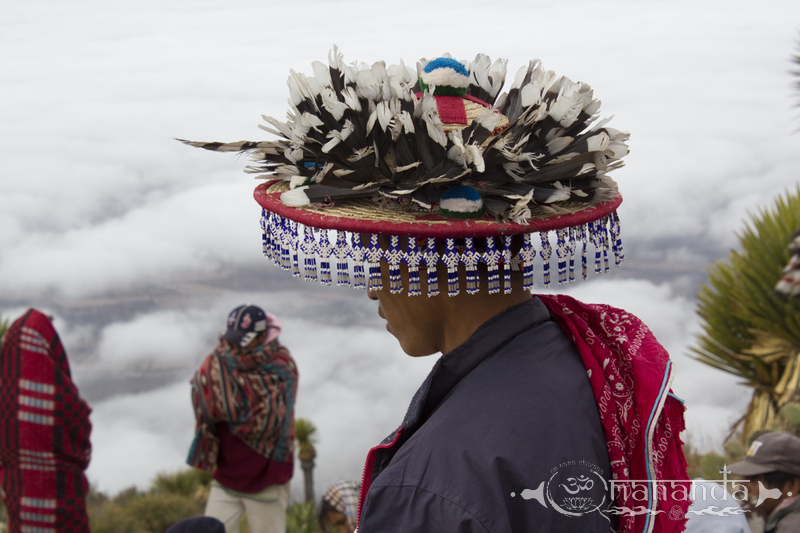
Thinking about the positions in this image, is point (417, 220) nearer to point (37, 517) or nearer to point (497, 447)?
point (497, 447)

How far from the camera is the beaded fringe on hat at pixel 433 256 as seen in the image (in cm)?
160

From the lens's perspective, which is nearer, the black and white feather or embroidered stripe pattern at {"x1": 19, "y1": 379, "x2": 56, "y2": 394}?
the black and white feather

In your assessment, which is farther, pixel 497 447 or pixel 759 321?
pixel 759 321

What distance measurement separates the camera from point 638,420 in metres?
1.66

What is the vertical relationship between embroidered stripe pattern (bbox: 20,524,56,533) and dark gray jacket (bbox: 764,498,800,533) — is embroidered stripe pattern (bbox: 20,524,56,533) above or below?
below

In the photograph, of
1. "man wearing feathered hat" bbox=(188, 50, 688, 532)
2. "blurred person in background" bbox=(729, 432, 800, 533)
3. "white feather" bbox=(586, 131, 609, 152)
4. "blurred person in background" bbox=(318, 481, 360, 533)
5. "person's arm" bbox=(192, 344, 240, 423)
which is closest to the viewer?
"man wearing feathered hat" bbox=(188, 50, 688, 532)

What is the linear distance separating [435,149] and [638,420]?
2.76 ft

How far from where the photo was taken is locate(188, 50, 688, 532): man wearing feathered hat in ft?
4.72

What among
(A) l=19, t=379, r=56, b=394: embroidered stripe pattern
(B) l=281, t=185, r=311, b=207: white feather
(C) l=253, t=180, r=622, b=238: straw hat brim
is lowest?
(A) l=19, t=379, r=56, b=394: embroidered stripe pattern

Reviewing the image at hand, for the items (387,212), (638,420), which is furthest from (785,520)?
(387,212)

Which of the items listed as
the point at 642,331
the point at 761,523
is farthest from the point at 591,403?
the point at 761,523

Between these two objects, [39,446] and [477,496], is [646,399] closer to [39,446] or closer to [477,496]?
[477,496]

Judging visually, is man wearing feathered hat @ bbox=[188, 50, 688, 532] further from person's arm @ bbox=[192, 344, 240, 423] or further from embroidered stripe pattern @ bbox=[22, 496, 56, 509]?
person's arm @ bbox=[192, 344, 240, 423]

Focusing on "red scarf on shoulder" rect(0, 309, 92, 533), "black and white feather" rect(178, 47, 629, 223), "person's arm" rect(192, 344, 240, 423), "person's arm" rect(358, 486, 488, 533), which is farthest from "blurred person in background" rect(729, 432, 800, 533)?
"red scarf on shoulder" rect(0, 309, 92, 533)
